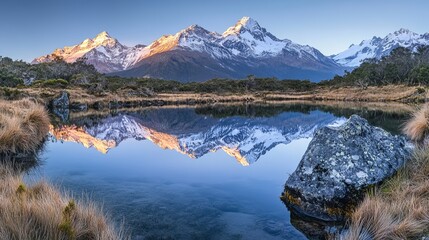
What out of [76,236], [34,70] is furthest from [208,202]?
[34,70]

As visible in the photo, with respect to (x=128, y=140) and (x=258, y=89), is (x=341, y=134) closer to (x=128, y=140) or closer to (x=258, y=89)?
(x=128, y=140)

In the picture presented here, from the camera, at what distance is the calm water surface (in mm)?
7918

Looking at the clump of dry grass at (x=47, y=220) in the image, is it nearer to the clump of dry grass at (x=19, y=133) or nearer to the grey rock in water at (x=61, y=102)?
the clump of dry grass at (x=19, y=133)

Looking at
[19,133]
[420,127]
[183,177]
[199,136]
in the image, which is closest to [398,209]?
[183,177]

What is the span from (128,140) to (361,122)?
1538cm

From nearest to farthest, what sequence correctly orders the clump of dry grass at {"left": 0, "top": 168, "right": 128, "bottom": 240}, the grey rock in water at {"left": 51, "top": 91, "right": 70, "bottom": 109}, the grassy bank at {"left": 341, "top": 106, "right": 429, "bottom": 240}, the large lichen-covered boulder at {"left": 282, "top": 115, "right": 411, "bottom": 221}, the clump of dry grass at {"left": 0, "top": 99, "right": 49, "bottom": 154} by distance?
1. the clump of dry grass at {"left": 0, "top": 168, "right": 128, "bottom": 240}
2. the grassy bank at {"left": 341, "top": 106, "right": 429, "bottom": 240}
3. the large lichen-covered boulder at {"left": 282, "top": 115, "right": 411, "bottom": 221}
4. the clump of dry grass at {"left": 0, "top": 99, "right": 49, "bottom": 154}
5. the grey rock in water at {"left": 51, "top": 91, "right": 70, "bottom": 109}

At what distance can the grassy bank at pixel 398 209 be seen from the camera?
603 cm

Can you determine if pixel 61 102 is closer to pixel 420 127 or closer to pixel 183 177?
pixel 183 177

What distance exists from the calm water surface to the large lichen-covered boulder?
0.70 meters

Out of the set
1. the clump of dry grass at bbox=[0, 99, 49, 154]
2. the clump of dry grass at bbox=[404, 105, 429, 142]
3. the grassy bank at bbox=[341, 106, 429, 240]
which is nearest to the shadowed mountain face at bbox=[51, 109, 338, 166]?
the clump of dry grass at bbox=[0, 99, 49, 154]

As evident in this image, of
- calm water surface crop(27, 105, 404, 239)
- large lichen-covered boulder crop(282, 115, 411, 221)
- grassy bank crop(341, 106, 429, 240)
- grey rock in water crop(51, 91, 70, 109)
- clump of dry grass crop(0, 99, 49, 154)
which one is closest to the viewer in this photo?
grassy bank crop(341, 106, 429, 240)

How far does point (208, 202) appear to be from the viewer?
31.6 ft

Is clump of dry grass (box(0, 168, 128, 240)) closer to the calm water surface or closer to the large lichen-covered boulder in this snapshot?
the calm water surface

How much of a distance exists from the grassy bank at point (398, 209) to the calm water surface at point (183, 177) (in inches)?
53.8
